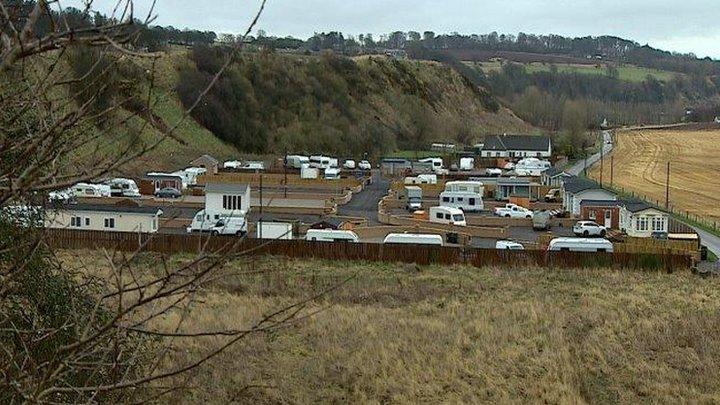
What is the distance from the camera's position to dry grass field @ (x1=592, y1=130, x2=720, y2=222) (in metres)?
32.1

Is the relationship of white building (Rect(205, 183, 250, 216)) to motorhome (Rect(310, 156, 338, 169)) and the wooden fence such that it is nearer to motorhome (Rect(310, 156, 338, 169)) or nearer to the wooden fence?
the wooden fence

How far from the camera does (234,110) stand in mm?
51312

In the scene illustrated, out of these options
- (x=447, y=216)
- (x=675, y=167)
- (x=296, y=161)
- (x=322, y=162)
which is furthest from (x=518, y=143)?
(x=447, y=216)

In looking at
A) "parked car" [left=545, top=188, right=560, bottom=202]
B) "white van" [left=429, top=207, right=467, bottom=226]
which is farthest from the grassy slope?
"white van" [left=429, top=207, right=467, bottom=226]

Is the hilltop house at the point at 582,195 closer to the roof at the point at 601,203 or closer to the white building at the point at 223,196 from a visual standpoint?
the roof at the point at 601,203

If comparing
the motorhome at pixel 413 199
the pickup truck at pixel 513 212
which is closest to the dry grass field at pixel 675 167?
the pickup truck at pixel 513 212

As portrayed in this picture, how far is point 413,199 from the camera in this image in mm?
27094

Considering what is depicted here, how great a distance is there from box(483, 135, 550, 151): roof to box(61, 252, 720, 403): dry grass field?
1300 inches

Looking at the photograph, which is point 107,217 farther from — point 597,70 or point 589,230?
point 597,70

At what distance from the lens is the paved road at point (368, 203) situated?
24.7 metres

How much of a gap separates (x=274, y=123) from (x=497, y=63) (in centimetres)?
7384

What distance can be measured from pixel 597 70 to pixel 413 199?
111 m

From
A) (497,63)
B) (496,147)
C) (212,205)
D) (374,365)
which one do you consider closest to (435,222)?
(212,205)

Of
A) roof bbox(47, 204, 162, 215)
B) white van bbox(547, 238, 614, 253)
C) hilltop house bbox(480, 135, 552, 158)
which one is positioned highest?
hilltop house bbox(480, 135, 552, 158)
